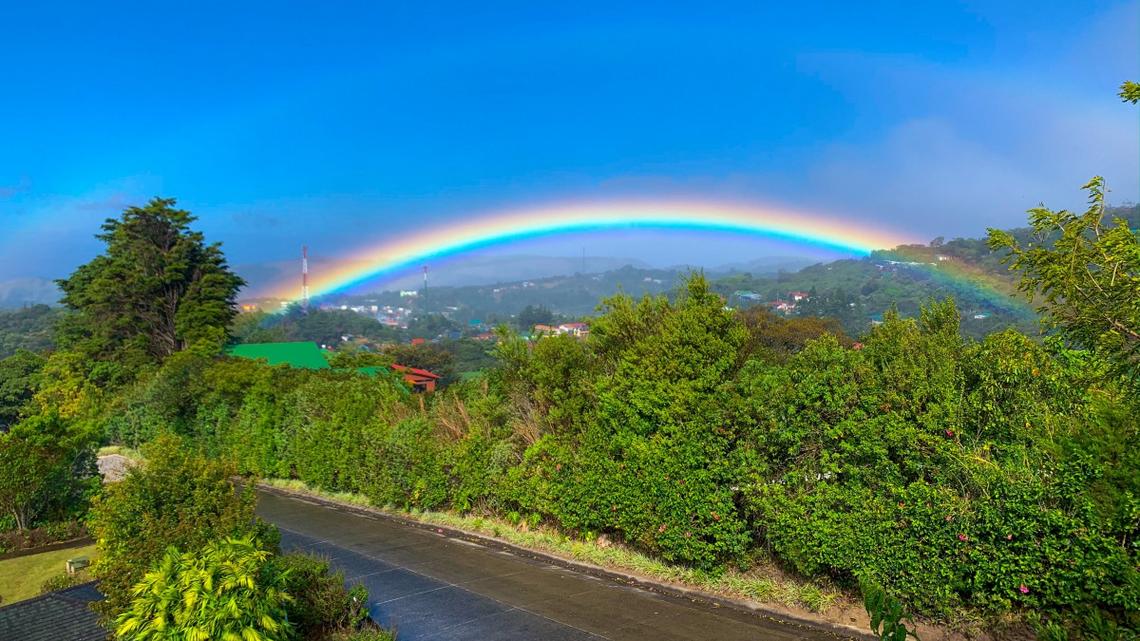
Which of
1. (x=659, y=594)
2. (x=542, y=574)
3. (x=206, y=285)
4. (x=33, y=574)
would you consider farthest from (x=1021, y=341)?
(x=206, y=285)

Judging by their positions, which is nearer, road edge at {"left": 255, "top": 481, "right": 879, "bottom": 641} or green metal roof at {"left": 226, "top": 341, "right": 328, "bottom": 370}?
road edge at {"left": 255, "top": 481, "right": 879, "bottom": 641}

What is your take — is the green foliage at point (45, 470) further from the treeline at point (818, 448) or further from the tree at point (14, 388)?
the tree at point (14, 388)

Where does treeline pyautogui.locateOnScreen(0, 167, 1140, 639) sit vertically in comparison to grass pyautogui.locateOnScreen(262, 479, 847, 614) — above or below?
above

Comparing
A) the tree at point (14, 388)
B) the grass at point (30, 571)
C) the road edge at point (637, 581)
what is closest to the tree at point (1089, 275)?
the road edge at point (637, 581)

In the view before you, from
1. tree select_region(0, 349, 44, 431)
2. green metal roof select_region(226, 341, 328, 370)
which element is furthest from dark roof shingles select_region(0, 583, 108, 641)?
tree select_region(0, 349, 44, 431)

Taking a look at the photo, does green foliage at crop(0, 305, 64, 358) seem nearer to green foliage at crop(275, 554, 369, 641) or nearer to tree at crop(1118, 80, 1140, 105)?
green foliage at crop(275, 554, 369, 641)
